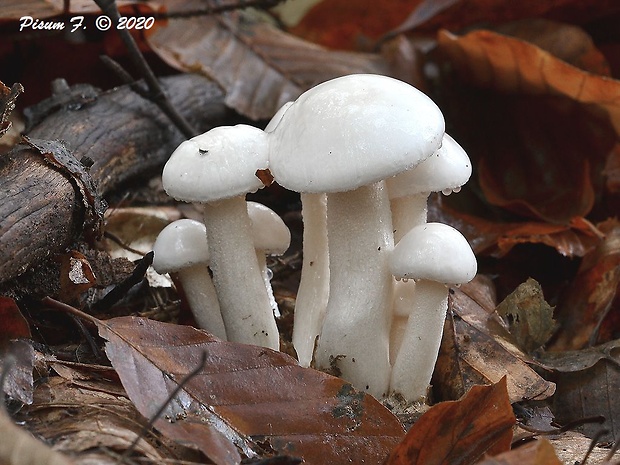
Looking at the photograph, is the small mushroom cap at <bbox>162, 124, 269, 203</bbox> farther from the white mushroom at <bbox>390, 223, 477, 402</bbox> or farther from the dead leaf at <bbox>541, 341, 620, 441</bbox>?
the dead leaf at <bbox>541, 341, 620, 441</bbox>

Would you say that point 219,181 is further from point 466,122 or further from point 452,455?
point 466,122

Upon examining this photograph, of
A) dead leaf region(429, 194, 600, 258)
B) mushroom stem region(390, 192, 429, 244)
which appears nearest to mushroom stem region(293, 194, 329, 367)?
mushroom stem region(390, 192, 429, 244)

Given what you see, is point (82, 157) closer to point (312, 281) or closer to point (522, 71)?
point (312, 281)

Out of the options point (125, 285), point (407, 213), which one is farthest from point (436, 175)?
point (125, 285)

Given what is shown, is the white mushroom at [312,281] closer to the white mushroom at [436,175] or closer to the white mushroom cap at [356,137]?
the white mushroom at [436,175]

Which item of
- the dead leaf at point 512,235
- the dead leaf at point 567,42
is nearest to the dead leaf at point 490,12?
the dead leaf at point 567,42
